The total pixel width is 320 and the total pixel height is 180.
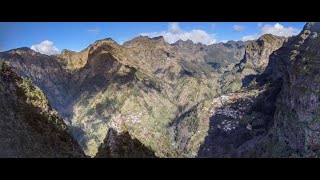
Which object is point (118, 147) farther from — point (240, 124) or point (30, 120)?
point (240, 124)

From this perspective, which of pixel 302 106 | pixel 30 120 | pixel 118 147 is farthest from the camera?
pixel 302 106

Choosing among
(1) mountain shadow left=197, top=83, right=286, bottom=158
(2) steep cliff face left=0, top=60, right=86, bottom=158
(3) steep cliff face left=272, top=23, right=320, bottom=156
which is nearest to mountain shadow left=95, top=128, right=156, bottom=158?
(2) steep cliff face left=0, top=60, right=86, bottom=158

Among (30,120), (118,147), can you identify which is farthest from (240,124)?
(30,120)

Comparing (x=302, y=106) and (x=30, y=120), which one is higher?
(x=302, y=106)

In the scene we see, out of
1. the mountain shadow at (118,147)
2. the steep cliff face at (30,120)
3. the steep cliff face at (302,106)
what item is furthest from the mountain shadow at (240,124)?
the steep cliff face at (30,120)

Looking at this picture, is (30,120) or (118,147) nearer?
(30,120)
